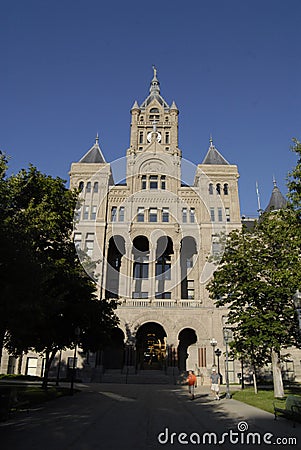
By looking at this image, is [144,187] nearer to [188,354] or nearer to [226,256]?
[188,354]

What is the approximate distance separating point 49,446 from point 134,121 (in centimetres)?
5795

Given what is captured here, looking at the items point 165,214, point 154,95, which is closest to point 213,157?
point 165,214

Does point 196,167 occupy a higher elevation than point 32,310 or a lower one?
higher

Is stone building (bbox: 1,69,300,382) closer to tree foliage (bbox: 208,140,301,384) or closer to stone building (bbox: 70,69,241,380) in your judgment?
stone building (bbox: 70,69,241,380)

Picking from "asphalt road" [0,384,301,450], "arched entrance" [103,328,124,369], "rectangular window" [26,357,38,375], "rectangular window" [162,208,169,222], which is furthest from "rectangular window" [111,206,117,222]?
"asphalt road" [0,384,301,450]

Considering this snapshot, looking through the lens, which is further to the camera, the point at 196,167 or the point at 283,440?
the point at 196,167

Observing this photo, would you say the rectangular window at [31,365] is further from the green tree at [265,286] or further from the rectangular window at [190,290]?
the green tree at [265,286]

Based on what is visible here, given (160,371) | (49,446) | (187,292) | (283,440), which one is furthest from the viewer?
(187,292)

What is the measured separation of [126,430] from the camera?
34.2ft

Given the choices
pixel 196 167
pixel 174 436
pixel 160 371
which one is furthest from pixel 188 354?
pixel 174 436

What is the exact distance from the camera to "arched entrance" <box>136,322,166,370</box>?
151ft

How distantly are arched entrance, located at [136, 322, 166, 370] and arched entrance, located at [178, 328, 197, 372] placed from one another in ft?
8.12

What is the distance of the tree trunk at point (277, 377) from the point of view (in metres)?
21.5

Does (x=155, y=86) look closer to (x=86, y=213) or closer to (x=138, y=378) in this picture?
(x=86, y=213)
